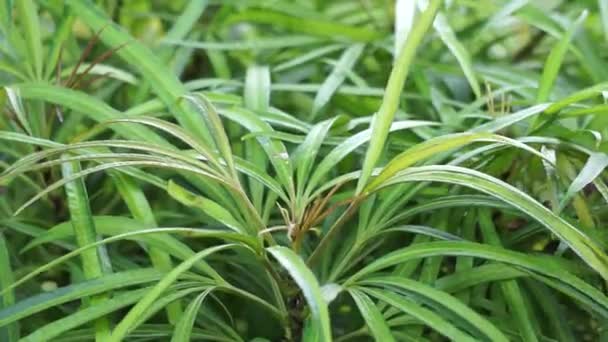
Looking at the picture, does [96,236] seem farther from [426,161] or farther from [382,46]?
[382,46]

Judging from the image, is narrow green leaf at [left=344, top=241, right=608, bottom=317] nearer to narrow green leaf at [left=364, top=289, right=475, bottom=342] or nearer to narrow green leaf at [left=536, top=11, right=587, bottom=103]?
narrow green leaf at [left=364, top=289, right=475, bottom=342]

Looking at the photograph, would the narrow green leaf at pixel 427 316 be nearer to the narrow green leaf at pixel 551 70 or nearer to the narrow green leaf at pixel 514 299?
the narrow green leaf at pixel 514 299

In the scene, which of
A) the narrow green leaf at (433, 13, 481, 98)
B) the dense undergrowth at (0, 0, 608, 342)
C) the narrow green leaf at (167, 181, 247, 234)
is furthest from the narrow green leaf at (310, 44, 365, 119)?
the narrow green leaf at (167, 181, 247, 234)

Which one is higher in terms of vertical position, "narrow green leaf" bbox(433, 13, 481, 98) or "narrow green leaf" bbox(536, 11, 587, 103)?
"narrow green leaf" bbox(433, 13, 481, 98)

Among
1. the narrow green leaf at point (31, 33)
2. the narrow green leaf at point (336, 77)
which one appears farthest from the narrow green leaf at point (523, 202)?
the narrow green leaf at point (31, 33)

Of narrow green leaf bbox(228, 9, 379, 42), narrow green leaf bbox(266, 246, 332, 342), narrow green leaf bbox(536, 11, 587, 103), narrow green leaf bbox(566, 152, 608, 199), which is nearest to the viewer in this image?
narrow green leaf bbox(266, 246, 332, 342)

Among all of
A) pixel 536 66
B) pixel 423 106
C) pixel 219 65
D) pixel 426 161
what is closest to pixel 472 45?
pixel 536 66

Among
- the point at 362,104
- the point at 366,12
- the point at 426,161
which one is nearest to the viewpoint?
the point at 426,161

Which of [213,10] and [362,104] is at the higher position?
[213,10]

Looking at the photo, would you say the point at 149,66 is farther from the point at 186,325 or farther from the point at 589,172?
the point at 589,172
